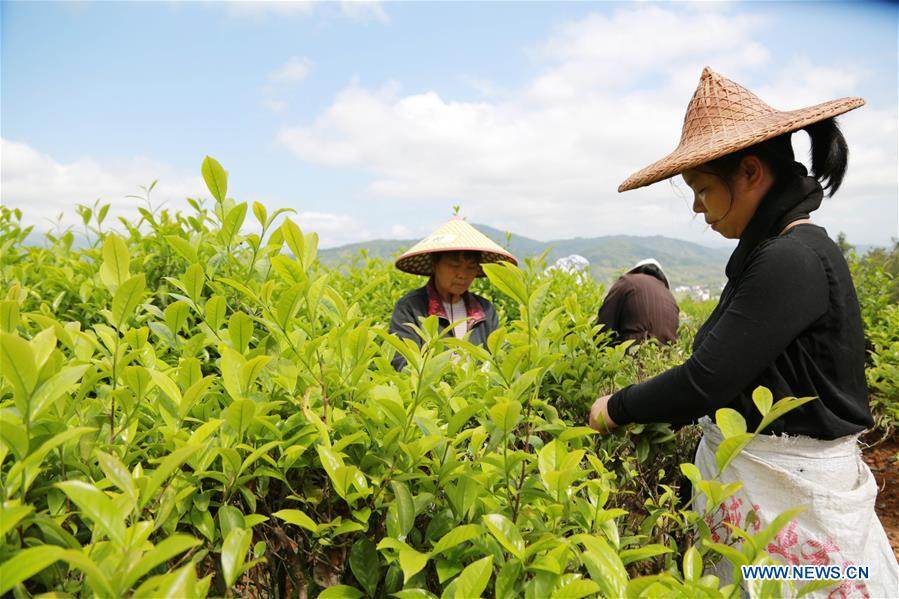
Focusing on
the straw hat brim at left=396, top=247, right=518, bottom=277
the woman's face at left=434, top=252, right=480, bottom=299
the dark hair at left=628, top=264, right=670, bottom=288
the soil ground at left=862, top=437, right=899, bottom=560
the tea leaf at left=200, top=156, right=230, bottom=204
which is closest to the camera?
the tea leaf at left=200, top=156, right=230, bottom=204

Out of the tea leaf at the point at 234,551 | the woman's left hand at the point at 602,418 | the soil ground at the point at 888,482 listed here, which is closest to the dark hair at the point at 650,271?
the soil ground at the point at 888,482

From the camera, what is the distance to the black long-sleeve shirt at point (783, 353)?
1511 mm

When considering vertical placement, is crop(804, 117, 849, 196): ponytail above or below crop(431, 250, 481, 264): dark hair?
above

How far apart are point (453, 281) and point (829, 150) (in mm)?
2290

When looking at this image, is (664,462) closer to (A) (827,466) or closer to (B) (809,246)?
(A) (827,466)

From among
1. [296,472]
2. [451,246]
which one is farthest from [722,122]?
[451,246]

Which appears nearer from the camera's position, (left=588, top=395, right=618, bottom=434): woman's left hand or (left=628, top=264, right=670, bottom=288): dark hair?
(left=588, top=395, right=618, bottom=434): woman's left hand

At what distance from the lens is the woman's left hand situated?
164 cm

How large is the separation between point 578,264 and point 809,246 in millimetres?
4920

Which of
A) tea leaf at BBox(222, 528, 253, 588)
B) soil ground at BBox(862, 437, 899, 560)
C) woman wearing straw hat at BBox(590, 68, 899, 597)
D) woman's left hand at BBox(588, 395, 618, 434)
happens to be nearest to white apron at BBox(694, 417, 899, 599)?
woman wearing straw hat at BBox(590, 68, 899, 597)

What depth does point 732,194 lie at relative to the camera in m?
1.85

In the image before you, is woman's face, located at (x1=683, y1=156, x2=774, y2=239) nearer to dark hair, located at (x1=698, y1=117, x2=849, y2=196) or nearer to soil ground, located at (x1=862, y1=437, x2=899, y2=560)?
dark hair, located at (x1=698, y1=117, x2=849, y2=196)

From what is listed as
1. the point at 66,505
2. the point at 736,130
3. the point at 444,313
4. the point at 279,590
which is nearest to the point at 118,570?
the point at 66,505

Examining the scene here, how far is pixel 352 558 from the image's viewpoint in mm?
1068
